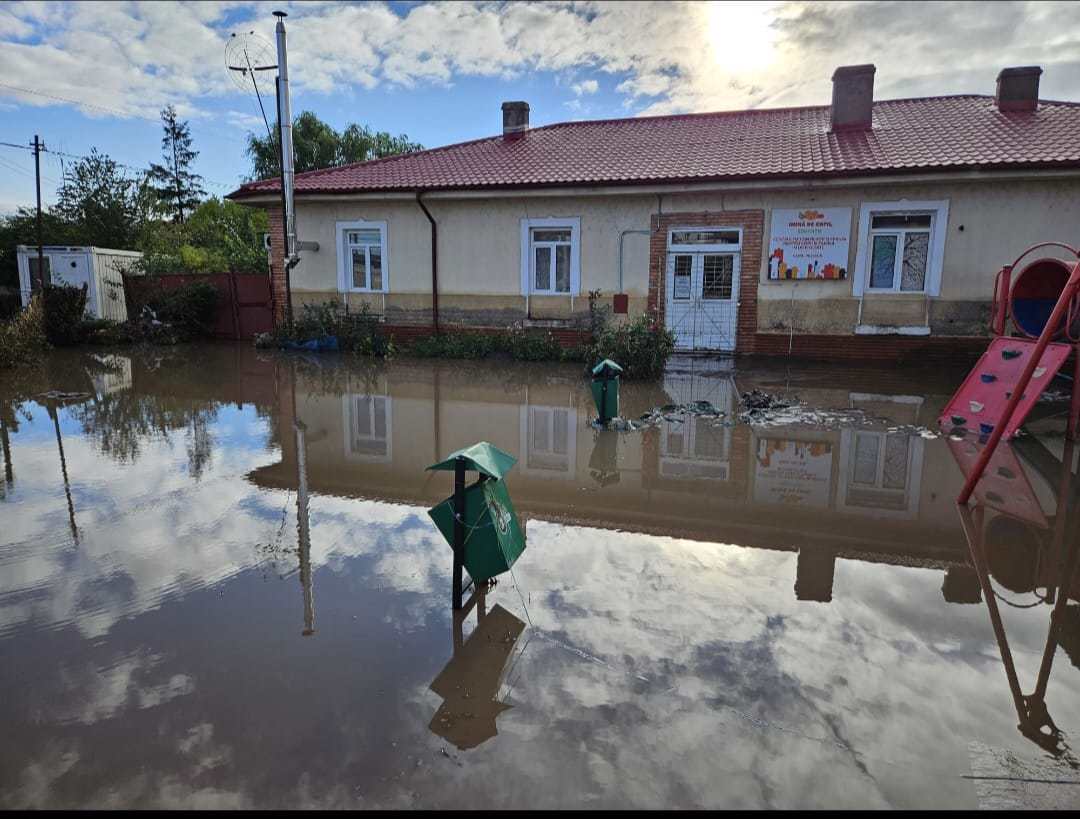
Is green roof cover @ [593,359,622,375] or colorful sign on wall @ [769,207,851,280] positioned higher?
colorful sign on wall @ [769,207,851,280]

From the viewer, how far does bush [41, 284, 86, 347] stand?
15781 millimetres

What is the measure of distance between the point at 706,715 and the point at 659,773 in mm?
387

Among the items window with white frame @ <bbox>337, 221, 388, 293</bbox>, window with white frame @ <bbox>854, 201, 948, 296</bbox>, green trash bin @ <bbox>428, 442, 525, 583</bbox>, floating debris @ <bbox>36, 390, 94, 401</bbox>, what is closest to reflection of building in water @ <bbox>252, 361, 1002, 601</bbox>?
green trash bin @ <bbox>428, 442, 525, 583</bbox>

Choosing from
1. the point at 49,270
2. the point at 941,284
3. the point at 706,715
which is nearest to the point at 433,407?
the point at 706,715

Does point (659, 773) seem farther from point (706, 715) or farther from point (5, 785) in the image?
point (5, 785)

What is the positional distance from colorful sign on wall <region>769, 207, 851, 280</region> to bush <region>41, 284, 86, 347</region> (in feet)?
51.8

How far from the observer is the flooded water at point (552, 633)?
2.37 metres

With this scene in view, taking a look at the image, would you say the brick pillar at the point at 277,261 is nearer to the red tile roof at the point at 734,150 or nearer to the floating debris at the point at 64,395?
the red tile roof at the point at 734,150

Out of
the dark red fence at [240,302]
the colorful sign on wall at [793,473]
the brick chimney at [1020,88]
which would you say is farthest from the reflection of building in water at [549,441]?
the brick chimney at [1020,88]

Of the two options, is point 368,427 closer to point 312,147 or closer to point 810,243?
point 810,243

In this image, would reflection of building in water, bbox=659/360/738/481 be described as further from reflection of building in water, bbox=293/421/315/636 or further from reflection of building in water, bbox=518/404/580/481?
reflection of building in water, bbox=293/421/315/636

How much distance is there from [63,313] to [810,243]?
16.6 m

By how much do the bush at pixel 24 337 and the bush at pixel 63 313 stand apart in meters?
0.56

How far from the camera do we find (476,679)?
2910 mm
